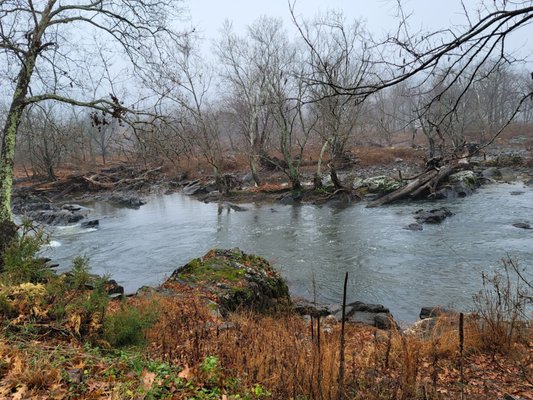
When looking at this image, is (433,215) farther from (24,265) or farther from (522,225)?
(24,265)

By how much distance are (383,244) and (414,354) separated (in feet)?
28.4

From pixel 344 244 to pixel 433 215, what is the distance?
4.47 meters

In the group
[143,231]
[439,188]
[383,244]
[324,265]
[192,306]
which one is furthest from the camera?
[439,188]

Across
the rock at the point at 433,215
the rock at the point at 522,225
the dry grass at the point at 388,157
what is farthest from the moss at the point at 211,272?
the dry grass at the point at 388,157

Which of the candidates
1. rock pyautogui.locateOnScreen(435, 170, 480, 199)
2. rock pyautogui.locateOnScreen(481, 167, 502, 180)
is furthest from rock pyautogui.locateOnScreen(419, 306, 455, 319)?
rock pyautogui.locateOnScreen(481, 167, 502, 180)

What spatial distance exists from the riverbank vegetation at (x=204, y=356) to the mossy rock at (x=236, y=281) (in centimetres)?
117

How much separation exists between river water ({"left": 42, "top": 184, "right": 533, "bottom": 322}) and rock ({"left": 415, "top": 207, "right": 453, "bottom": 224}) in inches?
12.4

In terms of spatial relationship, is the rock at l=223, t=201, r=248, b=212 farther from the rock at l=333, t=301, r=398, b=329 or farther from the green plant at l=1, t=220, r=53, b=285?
the green plant at l=1, t=220, r=53, b=285

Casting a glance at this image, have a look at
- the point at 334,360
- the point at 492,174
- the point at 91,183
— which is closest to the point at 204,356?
the point at 334,360

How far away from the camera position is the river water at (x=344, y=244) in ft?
29.7

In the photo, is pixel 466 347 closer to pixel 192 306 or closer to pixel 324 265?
pixel 192 306

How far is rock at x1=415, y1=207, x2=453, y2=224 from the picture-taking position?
14.5 metres

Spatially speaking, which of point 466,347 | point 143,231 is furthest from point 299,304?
point 143,231

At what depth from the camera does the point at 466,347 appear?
194 inches
